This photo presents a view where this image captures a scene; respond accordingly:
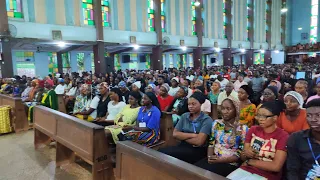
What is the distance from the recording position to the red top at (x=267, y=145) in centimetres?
195

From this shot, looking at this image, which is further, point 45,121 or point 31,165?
point 45,121

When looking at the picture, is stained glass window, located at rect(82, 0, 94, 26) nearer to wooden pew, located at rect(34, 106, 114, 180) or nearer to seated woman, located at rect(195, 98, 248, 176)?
wooden pew, located at rect(34, 106, 114, 180)

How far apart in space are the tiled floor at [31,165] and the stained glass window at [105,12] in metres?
9.54

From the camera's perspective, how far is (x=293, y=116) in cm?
253

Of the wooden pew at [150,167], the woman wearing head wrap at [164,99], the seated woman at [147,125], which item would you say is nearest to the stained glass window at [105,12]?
the woman wearing head wrap at [164,99]

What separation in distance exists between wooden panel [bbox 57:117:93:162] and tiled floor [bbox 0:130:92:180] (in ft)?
1.31

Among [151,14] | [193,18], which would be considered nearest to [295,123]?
[151,14]

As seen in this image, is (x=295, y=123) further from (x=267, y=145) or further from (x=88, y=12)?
(x=88, y=12)

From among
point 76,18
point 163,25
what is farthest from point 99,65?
point 163,25

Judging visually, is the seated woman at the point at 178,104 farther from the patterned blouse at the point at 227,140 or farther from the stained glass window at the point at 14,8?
the stained glass window at the point at 14,8

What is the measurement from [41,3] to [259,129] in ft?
37.8

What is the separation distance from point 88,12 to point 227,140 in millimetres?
12008

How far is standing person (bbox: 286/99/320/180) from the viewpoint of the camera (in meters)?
1.71

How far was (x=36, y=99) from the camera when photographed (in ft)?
19.7
